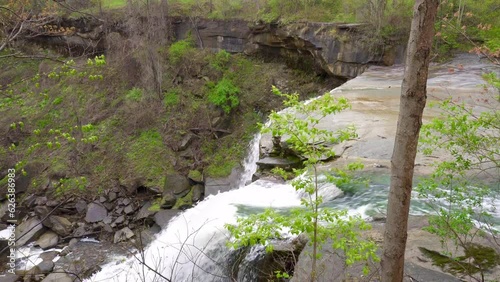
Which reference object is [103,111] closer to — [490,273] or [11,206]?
[11,206]

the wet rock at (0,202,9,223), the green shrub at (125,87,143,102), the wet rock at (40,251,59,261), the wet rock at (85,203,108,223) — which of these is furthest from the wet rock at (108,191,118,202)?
the green shrub at (125,87,143,102)

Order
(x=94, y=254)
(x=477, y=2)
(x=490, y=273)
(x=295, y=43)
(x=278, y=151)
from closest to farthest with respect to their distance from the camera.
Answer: (x=490, y=273), (x=278, y=151), (x=94, y=254), (x=477, y=2), (x=295, y=43)

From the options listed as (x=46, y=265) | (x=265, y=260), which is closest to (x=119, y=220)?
(x=46, y=265)

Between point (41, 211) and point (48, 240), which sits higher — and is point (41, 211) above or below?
above

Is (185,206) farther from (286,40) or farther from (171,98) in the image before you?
(286,40)

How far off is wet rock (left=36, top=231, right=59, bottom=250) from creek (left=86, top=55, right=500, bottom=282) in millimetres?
2488

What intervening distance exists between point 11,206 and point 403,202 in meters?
13.5

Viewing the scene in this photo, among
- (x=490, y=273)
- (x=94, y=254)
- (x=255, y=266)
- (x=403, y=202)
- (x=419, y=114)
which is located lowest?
(x=94, y=254)

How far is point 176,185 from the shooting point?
13.3 meters

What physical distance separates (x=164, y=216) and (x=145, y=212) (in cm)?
94

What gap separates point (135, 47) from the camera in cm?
1733

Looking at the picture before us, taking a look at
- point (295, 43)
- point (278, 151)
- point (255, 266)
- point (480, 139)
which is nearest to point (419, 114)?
point (480, 139)

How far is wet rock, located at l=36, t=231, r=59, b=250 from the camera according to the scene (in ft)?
37.4

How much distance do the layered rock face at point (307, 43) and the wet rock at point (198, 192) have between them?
320 inches
